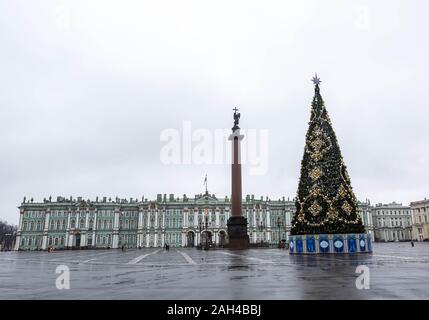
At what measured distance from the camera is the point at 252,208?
111062 millimetres

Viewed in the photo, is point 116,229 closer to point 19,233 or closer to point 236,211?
point 19,233

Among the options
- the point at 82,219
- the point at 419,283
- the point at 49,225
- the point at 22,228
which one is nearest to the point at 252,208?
the point at 82,219

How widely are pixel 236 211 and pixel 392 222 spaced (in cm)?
11975

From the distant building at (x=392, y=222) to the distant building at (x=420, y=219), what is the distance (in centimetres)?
1465

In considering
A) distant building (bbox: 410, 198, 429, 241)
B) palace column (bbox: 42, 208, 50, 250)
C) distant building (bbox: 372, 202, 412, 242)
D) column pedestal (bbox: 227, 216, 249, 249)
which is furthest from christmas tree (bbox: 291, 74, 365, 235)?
distant building (bbox: 372, 202, 412, 242)

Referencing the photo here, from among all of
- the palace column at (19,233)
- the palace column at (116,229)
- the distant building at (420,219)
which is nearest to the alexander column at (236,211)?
the palace column at (116,229)

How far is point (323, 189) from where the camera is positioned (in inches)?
1075

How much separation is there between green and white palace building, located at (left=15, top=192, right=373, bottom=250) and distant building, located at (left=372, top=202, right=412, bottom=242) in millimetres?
51027

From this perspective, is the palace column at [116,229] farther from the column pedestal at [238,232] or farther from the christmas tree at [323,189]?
the christmas tree at [323,189]

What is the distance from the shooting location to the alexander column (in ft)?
150
